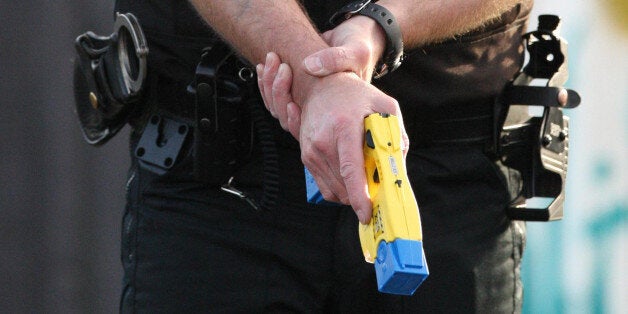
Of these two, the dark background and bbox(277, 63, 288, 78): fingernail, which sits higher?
bbox(277, 63, 288, 78): fingernail

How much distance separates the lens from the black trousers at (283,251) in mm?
1753

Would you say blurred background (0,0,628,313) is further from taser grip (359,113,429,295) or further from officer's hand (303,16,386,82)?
taser grip (359,113,429,295)

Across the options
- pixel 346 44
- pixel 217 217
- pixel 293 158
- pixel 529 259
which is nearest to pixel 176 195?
pixel 217 217

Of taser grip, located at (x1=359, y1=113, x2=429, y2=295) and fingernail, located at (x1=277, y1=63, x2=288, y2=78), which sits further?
fingernail, located at (x1=277, y1=63, x2=288, y2=78)

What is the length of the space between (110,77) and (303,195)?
17.6 inches

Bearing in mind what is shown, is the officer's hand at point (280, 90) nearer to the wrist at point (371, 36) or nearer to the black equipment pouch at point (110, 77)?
the wrist at point (371, 36)

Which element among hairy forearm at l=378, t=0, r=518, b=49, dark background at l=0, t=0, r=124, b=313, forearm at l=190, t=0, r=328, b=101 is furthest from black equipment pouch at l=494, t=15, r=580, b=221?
dark background at l=0, t=0, r=124, b=313

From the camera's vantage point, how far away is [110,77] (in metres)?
1.98

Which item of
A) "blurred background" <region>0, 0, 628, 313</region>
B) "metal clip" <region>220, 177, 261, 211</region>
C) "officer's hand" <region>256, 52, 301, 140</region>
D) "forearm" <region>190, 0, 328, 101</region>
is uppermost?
"forearm" <region>190, 0, 328, 101</region>

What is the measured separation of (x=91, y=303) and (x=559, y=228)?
4.59ft

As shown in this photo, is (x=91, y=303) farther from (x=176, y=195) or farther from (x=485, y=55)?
(x=485, y=55)

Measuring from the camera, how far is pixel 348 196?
134 centimetres

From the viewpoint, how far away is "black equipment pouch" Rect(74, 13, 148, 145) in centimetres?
186

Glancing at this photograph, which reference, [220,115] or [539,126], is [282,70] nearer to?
[220,115]
